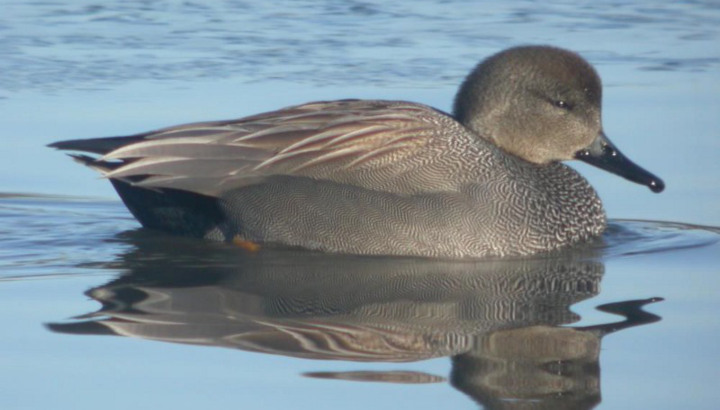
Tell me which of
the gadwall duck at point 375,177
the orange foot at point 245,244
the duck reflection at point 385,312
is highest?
the gadwall duck at point 375,177

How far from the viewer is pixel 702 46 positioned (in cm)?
1135

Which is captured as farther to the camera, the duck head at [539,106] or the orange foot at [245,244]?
the duck head at [539,106]

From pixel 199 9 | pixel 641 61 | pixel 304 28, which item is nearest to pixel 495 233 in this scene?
pixel 641 61

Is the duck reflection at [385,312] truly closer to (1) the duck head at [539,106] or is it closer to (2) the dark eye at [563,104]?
(1) the duck head at [539,106]

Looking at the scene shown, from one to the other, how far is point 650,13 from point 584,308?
252 inches

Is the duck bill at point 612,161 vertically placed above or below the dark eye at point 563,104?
below

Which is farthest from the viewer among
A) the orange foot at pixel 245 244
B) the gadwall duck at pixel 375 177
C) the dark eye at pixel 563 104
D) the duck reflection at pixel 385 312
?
the dark eye at pixel 563 104

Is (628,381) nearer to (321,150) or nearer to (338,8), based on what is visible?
(321,150)

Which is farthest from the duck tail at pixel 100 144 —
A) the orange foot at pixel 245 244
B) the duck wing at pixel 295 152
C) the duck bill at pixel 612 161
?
the duck bill at pixel 612 161

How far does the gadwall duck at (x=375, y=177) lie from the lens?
24.6 ft

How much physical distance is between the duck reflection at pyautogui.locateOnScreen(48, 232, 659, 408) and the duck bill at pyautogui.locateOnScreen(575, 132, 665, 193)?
1.79 feet

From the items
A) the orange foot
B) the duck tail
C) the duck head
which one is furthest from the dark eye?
the duck tail

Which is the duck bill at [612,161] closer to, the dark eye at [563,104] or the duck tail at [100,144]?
the dark eye at [563,104]

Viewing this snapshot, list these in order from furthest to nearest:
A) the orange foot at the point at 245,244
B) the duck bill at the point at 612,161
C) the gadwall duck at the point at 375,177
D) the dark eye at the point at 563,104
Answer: the dark eye at the point at 563,104 < the duck bill at the point at 612,161 < the orange foot at the point at 245,244 < the gadwall duck at the point at 375,177
